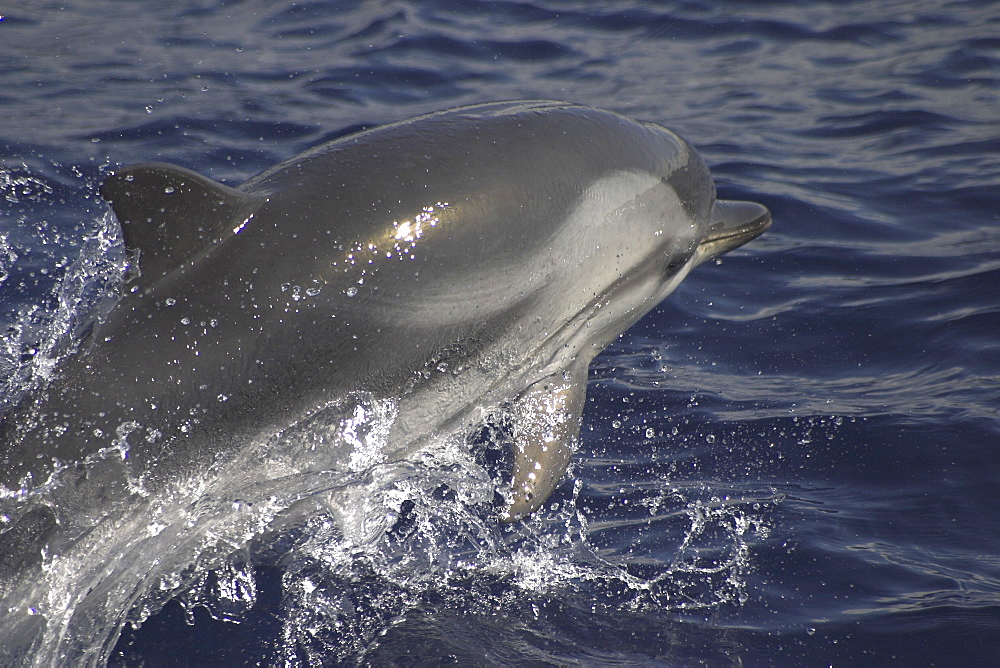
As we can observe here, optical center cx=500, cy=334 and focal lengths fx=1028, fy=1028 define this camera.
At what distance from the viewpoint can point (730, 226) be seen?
5.68 m

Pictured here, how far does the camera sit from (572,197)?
15.1 ft

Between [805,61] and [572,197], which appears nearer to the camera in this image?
[572,197]

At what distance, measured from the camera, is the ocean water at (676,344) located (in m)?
4.27

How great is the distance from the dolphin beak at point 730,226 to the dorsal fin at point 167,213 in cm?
277

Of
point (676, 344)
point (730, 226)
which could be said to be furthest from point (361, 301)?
point (676, 344)

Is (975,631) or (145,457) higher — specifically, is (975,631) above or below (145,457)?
below

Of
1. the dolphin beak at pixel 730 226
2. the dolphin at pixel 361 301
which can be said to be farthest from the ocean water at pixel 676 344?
the dolphin beak at pixel 730 226

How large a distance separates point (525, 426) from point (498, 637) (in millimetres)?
1109

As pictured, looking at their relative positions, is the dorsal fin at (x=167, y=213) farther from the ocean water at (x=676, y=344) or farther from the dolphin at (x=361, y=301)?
the ocean water at (x=676, y=344)

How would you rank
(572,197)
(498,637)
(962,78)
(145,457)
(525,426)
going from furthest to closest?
(962,78) → (525,426) → (572,197) → (498,637) → (145,457)

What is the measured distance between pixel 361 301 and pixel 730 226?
2.52m

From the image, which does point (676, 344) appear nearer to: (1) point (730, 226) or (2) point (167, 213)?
(1) point (730, 226)

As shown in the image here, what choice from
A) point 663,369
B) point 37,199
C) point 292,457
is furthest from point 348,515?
point 37,199

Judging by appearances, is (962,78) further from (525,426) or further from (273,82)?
Answer: (525,426)
